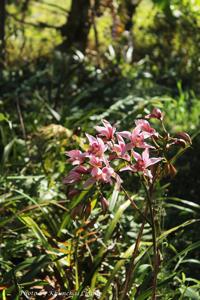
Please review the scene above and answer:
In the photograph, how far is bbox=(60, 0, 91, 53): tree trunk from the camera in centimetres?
651

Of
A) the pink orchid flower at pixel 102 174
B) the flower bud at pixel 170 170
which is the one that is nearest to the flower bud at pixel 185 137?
the flower bud at pixel 170 170

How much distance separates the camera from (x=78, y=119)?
14.7 ft

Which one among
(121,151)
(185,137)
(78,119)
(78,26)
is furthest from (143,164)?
(78,26)

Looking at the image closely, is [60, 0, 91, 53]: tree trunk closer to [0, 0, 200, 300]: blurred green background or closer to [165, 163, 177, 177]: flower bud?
[0, 0, 200, 300]: blurred green background

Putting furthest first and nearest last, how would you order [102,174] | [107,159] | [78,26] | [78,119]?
[78,26], [78,119], [107,159], [102,174]

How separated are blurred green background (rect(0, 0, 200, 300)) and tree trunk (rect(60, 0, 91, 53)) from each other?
1 cm

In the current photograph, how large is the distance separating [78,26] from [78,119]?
94.0 inches

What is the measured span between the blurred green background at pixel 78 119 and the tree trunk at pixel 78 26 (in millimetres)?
11

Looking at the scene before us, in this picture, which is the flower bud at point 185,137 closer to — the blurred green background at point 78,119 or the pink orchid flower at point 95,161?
the pink orchid flower at point 95,161

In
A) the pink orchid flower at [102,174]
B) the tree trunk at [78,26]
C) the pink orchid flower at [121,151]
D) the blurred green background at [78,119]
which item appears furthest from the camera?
the tree trunk at [78,26]

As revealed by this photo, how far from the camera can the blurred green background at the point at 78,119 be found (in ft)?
9.86

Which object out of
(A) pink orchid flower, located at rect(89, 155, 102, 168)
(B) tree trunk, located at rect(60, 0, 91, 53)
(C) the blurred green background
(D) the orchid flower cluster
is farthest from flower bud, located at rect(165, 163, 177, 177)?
(B) tree trunk, located at rect(60, 0, 91, 53)

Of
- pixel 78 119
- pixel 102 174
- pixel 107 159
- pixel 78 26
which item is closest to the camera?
pixel 102 174

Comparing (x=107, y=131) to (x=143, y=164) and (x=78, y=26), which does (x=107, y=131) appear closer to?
(x=143, y=164)
